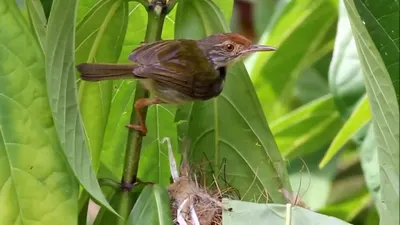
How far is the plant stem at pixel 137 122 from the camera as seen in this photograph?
55.0 inches

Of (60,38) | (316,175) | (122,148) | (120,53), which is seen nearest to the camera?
(60,38)

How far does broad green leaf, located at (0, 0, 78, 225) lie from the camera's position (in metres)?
1.21

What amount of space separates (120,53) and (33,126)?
0.38 metres

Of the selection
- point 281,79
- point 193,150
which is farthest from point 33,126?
point 281,79

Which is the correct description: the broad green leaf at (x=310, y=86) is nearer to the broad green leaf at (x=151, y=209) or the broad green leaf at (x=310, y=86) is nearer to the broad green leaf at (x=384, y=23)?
the broad green leaf at (x=384, y=23)

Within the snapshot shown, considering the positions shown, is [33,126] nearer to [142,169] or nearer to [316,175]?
[142,169]

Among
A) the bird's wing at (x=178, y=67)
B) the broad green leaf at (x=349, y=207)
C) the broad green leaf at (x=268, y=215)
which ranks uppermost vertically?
the bird's wing at (x=178, y=67)

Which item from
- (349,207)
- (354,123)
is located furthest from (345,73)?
(349,207)

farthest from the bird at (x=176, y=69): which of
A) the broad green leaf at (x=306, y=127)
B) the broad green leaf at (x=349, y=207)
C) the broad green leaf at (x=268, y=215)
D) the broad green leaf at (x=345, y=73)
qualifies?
the broad green leaf at (x=349, y=207)

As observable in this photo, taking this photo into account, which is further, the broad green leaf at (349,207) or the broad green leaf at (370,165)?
the broad green leaf at (349,207)

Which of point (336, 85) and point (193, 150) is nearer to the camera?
point (193, 150)

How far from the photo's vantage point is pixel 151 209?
52.8 inches

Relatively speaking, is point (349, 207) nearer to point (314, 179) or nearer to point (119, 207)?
point (314, 179)

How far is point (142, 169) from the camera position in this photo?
1649mm
